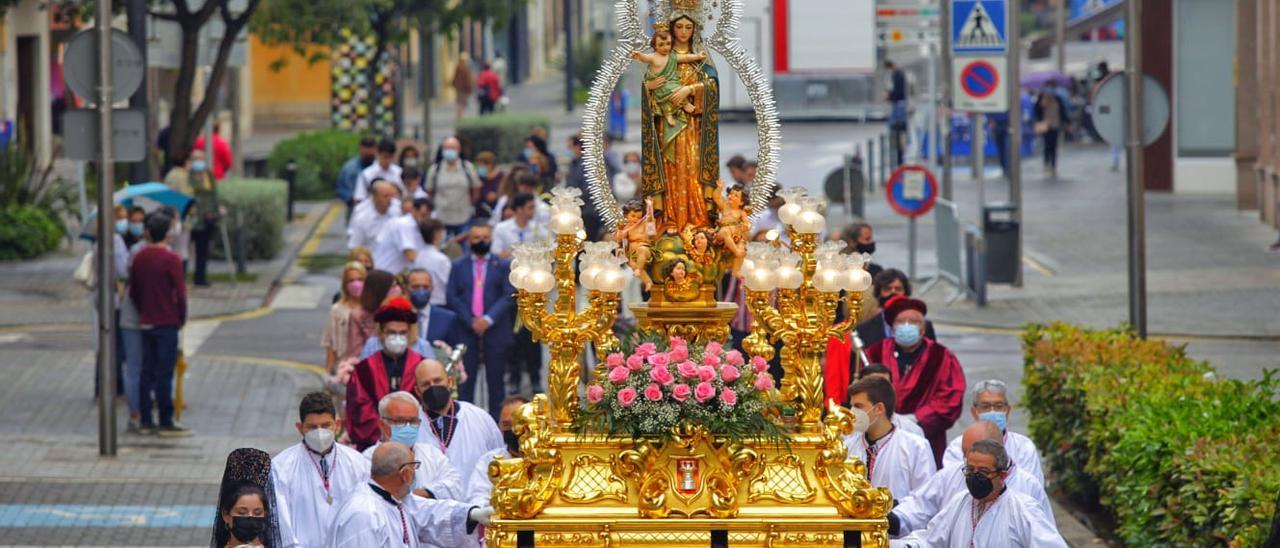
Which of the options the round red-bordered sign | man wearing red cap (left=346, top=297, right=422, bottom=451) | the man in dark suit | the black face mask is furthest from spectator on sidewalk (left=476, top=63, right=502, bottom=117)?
the black face mask

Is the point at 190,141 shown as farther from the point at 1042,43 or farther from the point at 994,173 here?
the point at 1042,43

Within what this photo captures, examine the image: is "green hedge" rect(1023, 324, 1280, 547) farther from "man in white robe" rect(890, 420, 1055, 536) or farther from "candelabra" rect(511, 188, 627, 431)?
"candelabra" rect(511, 188, 627, 431)

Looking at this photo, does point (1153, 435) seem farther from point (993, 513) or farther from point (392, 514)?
point (392, 514)

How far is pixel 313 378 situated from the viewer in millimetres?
20688

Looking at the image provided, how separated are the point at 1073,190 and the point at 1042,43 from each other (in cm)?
2926

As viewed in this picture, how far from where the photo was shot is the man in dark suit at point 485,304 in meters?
17.4

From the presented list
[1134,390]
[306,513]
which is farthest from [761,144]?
[1134,390]

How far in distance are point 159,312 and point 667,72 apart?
8567 mm

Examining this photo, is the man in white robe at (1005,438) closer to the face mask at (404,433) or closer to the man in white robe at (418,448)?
the man in white robe at (418,448)

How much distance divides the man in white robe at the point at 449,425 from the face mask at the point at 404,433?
406 mm

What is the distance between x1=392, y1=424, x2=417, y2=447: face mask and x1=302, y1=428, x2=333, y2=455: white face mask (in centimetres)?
41

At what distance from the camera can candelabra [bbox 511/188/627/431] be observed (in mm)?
9531

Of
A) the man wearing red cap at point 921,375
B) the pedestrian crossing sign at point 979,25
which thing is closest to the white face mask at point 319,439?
the man wearing red cap at point 921,375

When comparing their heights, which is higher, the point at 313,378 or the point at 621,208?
the point at 621,208
